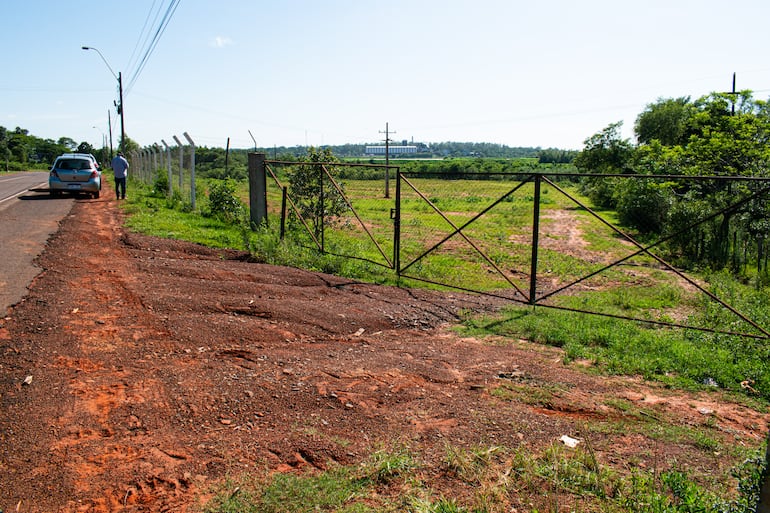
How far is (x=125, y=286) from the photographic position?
26.7ft

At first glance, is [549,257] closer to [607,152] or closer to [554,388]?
[554,388]

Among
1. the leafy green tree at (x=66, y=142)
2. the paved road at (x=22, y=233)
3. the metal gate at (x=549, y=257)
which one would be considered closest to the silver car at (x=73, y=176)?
the paved road at (x=22, y=233)

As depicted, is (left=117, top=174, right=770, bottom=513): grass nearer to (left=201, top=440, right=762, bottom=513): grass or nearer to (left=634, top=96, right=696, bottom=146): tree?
(left=201, top=440, right=762, bottom=513): grass

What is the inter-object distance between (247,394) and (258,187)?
29.0ft

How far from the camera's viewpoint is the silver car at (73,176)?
820 inches

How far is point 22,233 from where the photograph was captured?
41.2ft

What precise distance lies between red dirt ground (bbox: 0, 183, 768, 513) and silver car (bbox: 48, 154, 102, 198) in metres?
14.3

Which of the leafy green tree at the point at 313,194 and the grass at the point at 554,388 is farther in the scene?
the leafy green tree at the point at 313,194

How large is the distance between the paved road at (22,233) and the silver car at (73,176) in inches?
19.7

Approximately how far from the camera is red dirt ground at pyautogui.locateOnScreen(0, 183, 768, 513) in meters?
3.96

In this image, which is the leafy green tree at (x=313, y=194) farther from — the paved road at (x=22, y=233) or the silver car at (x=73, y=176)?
the silver car at (x=73, y=176)

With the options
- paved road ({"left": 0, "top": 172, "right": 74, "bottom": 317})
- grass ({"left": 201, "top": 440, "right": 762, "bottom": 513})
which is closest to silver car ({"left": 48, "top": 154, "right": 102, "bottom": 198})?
paved road ({"left": 0, "top": 172, "right": 74, "bottom": 317})

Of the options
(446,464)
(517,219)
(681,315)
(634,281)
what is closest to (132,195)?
(517,219)

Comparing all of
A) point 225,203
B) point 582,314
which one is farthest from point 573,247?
point 225,203
